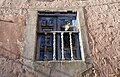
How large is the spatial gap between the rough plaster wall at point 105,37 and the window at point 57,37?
307 millimetres

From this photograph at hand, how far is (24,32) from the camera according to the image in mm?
4426

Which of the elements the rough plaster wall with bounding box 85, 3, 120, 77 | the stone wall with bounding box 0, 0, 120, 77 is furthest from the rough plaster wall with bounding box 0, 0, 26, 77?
the rough plaster wall with bounding box 85, 3, 120, 77

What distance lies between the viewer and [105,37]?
449 centimetres

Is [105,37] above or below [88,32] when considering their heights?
below

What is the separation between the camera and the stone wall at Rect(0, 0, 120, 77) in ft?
13.1

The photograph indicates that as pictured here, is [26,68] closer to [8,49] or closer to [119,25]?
[8,49]

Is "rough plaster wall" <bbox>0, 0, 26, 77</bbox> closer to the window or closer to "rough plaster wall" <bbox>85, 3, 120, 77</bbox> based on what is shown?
the window

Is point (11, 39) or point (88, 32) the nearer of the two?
point (11, 39)

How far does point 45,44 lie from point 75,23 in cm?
86

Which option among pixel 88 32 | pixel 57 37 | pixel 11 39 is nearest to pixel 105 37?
pixel 88 32

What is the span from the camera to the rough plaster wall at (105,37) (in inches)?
160

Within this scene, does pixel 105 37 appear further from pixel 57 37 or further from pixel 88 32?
pixel 57 37

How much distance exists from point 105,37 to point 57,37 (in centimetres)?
95

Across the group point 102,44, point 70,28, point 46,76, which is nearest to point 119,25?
point 102,44
